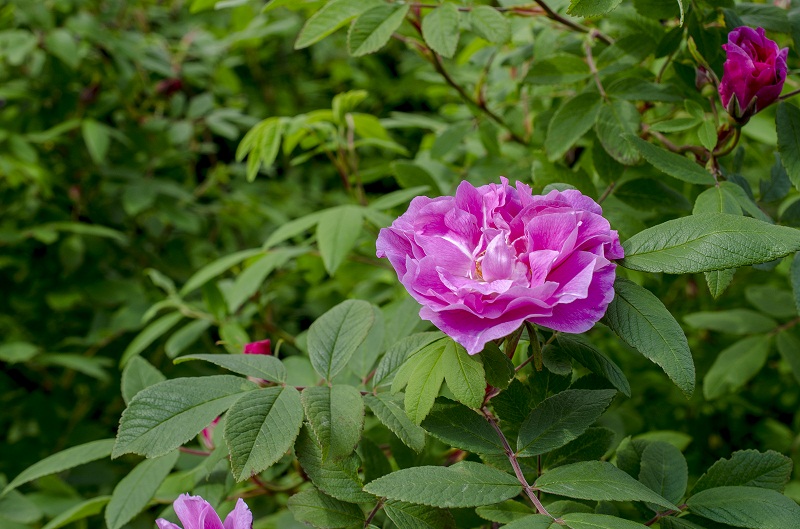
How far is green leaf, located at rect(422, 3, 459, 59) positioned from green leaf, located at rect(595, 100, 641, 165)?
0.22 meters

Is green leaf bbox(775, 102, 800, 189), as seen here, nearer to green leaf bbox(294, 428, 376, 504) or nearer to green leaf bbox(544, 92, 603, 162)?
green leaf bbox(544, 92, 603, 162)

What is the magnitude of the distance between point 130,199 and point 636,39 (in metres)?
1.48

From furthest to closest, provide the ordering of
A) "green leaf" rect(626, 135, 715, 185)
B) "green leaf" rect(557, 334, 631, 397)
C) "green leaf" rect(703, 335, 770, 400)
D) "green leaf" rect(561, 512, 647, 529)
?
"green leaf" rect(703, 335, 770, 400), "green leaf" rect(626, 135, 715, 185), "green leaf" rect(557, 334, 631, 397), "green leaf" rect(561, 512, 647, 529)

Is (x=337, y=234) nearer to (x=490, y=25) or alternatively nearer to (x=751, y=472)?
(x=490, y=25)

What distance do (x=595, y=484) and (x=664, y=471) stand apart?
0.59ft

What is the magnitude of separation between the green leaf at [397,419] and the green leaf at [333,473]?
0.05 m

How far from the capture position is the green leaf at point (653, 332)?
2.05ft

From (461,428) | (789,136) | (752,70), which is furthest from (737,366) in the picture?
(461,428)

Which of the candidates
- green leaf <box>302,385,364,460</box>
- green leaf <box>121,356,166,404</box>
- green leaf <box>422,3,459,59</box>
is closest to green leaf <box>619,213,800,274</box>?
green leaf <box>302,385,364,460</box>

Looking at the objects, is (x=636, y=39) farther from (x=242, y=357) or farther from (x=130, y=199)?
(x=130, y=199)

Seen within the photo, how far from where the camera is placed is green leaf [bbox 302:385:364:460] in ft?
2.25

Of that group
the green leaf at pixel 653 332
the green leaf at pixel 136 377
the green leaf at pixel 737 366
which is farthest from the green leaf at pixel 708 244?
the green leaf at pixel 737 366

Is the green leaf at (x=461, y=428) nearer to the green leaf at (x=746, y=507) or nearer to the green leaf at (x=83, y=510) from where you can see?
the green leaf at (x=746, y=507)

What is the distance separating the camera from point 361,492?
2.38 feet
